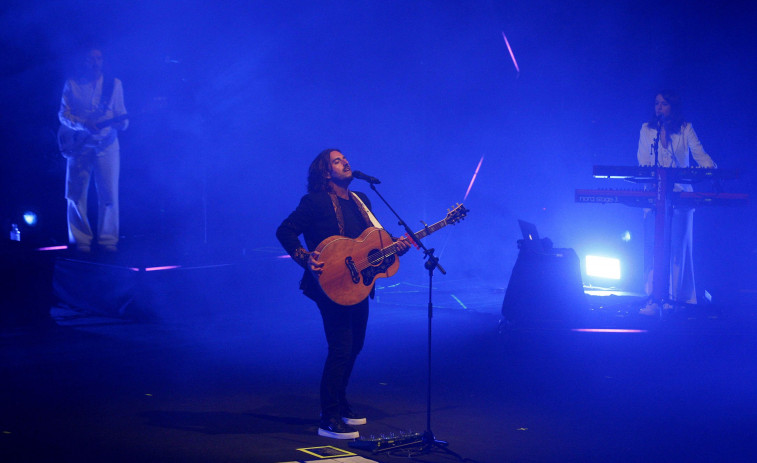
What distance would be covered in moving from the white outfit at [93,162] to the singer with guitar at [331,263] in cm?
414

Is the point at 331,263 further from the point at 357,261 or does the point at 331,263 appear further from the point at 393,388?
the point at 393,388

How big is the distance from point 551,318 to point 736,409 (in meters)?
2.47

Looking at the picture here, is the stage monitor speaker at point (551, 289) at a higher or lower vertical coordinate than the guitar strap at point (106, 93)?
lower

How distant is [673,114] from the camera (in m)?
7.31

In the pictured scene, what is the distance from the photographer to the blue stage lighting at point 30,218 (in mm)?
8641

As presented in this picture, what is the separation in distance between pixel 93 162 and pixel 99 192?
334 mm

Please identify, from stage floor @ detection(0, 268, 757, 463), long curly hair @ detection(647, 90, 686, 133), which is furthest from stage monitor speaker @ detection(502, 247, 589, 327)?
long curly hair @ detection(647, 90, 686, 133)

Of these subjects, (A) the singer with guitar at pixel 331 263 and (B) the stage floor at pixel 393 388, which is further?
(A) the singer with guitar at pixel 331 263

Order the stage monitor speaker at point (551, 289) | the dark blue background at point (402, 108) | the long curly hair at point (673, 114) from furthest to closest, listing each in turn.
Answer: the dark blue background at point (402, 108), the long curly hair at point (673, 114), the stage monitor speaker at point (551, 289)

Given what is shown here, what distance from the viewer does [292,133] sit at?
10.7 metres

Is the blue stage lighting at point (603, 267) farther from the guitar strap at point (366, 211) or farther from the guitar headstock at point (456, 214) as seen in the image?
Answer: the guitar strap at point (366, 211)

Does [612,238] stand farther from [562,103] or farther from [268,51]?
[268,51]

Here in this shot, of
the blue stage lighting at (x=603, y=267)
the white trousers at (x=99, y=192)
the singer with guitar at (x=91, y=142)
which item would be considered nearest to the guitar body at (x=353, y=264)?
the singer with guitar at (x=91, y=142)

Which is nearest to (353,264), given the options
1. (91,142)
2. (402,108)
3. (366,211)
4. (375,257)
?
(375,257)
